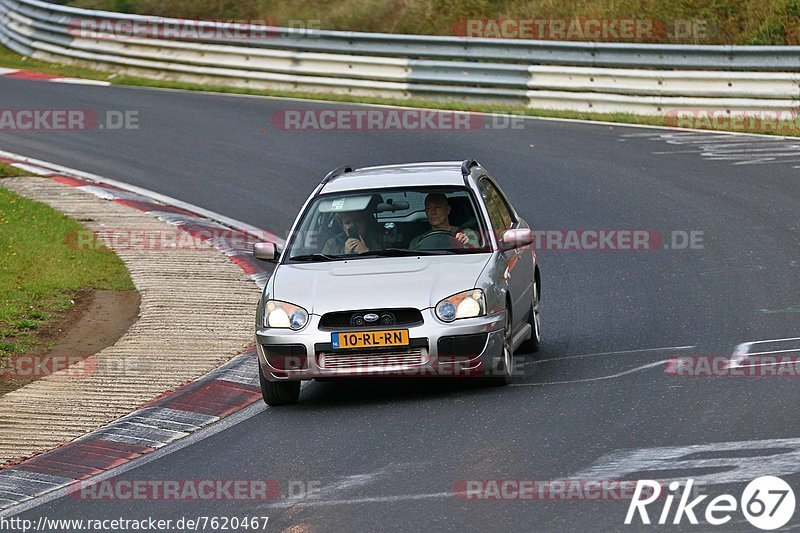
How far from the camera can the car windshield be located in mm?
10320

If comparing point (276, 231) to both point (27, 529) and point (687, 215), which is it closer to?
point (687, 215)

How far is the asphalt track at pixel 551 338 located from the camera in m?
7.35

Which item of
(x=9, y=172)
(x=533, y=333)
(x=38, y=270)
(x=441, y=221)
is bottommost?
(x=533, y=333)

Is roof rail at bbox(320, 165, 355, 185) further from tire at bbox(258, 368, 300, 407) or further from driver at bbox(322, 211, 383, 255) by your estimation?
tire at bbox(258, 368, 300, 407)

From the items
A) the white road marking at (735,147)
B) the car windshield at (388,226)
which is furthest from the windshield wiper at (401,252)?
the white road marking at (735,147)

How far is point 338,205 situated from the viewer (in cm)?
1077

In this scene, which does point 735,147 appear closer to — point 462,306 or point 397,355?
point 462,306

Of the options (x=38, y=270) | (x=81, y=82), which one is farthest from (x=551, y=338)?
(x=81, y=82)

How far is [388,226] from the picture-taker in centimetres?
1055

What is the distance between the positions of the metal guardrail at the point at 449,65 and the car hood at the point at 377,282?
12.2 meters

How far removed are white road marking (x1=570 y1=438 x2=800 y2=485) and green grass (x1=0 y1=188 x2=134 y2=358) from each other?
232 inches

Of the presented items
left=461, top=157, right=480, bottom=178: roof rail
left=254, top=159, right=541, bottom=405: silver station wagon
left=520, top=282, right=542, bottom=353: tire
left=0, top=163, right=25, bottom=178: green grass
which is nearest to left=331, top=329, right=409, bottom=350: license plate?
left=254, top=159, right=541, bottom=405: silver station wagon

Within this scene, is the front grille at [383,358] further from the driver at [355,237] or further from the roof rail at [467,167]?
the roof rail at [467,167]

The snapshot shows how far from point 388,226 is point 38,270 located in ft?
17.0
